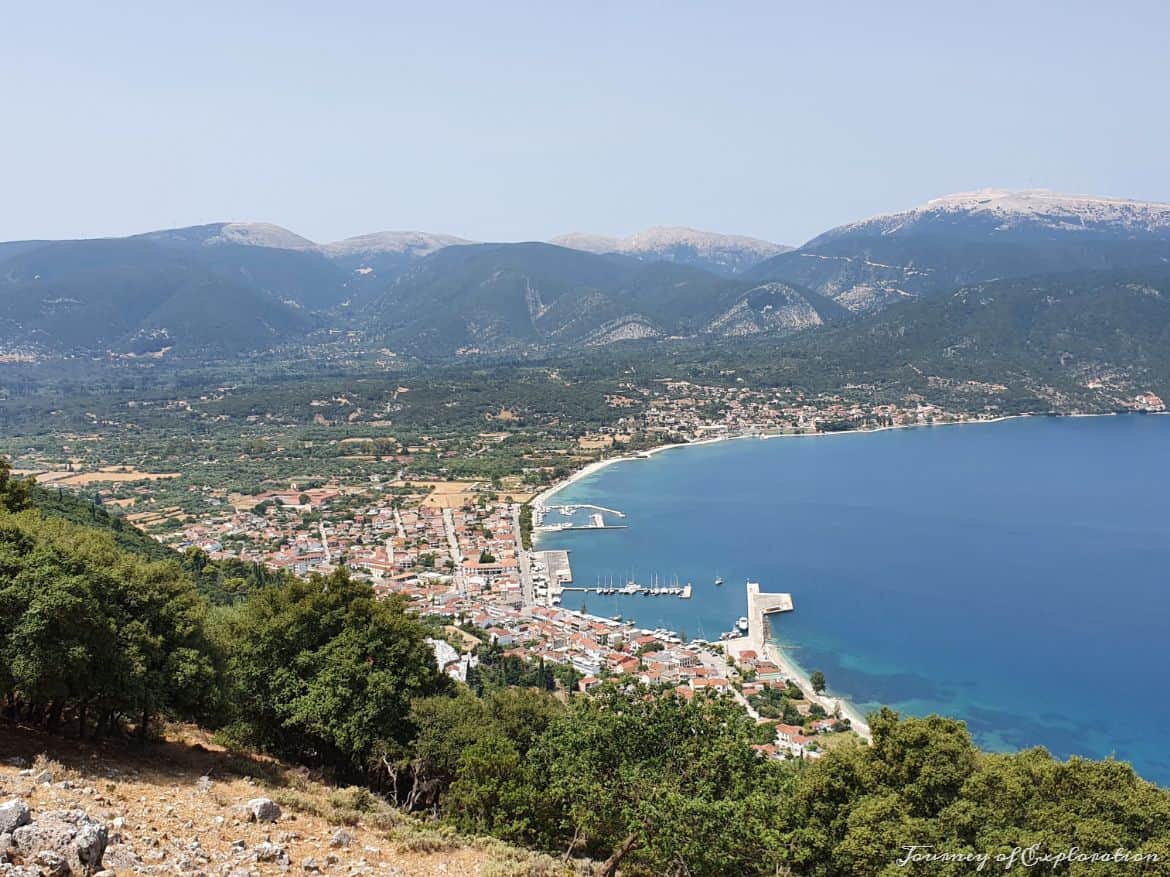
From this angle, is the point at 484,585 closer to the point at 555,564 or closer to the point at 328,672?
the point at 555,564

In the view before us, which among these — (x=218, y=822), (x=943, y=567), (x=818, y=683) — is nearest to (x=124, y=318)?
(x=943, y=567)

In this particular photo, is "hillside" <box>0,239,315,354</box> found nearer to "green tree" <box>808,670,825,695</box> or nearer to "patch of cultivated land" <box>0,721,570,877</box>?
"green tree" <box>808,670,825,695</box>

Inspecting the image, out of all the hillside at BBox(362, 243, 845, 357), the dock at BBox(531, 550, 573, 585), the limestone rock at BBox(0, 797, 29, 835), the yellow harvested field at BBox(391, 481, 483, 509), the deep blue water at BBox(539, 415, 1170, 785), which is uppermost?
the hillside at BBox(362, 243, 845, 357)

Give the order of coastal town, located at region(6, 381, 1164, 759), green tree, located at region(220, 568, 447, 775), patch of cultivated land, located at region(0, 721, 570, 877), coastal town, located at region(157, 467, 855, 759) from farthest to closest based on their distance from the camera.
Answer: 1. coastal town, located at region(6, 381, 1164, 759)
2. coastal town, located at region(157, 467, 855, 759)
3. green tree, located at region(220, 568, 447, 775)
4. patch of cultivated land, located at region(0, 721, 570, 877)

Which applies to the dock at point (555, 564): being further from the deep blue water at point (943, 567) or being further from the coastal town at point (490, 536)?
the deep blue water at point (943, 567)

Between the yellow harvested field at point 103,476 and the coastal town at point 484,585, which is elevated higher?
the yellow harvested field at point 103,476

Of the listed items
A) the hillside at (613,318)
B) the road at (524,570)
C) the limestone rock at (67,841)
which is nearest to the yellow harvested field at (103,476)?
the road at (524,570)

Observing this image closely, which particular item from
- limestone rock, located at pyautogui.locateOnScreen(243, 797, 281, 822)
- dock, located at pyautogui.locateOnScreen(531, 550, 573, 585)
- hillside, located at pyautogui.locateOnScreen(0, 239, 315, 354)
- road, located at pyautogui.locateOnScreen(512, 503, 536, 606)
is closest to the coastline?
road, located at pyautogui.locateOnScreen(512, 503, 536, 606)
